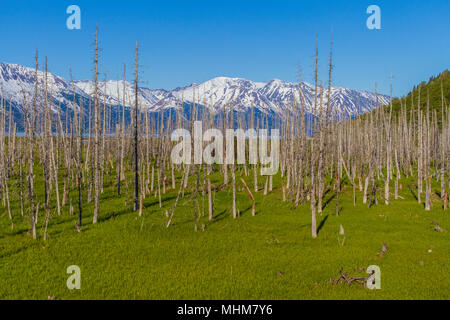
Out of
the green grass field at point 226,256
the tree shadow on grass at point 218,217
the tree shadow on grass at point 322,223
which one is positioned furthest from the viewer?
the tree shadow on grass at point 218,217

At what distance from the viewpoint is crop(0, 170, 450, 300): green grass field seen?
34.8ft

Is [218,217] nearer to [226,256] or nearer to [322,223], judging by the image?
[322,223]

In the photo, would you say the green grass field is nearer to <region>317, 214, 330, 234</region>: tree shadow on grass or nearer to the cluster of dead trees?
<region>317, 214, 330, 234</region>: tree shadow on grass

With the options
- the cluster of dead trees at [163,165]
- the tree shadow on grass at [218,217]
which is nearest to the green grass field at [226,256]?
the tree shadow on grass at [218,217]

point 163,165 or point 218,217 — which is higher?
point 163,165

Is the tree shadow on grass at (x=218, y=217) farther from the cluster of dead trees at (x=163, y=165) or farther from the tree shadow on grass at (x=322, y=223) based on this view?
the tree shadow on grass at (x=322, y=223)

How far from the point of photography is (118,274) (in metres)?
11.8

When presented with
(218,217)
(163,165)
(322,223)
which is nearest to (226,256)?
(218,217)

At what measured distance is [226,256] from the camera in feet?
46.0

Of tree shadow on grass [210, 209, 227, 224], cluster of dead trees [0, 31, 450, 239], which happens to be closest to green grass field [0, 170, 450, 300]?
tree shadow on grass [210, 209, 227, 224]

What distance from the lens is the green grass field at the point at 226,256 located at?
34.8ft

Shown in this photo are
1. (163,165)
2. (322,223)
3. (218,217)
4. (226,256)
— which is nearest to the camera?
(226,256)
